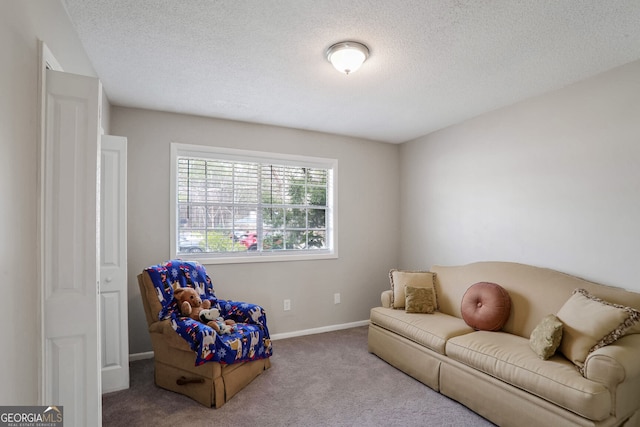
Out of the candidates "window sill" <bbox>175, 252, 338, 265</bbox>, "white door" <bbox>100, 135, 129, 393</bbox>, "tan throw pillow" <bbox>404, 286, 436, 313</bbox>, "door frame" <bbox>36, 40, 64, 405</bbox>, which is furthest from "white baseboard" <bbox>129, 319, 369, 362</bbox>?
"door frame" <bbox>36, 40, 64, 405</bbox>

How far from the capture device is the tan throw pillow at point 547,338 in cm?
215

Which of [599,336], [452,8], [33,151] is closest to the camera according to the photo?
[33,151]

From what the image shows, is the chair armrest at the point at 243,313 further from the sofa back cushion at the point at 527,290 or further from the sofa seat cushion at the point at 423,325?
the sofa back cushion at the point at 527,290

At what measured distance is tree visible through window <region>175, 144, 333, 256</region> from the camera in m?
3.65

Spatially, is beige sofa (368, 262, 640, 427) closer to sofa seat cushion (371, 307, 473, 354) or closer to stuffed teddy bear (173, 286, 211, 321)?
sofa seat cushion (371, 307, 473, 354)

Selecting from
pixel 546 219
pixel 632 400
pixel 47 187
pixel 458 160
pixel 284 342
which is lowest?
pixel 284 342

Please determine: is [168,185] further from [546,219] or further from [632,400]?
[632,400]

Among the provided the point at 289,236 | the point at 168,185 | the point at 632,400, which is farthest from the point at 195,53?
the point at 632,400

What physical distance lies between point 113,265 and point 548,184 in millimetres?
3879

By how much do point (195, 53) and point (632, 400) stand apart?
3.52 metres

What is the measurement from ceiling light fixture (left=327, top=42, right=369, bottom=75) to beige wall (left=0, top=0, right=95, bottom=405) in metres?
1.56

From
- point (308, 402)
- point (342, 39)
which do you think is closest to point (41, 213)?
point (342, 39)

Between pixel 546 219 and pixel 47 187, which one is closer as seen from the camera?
pixel 47 187

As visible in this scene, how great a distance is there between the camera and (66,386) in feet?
4.91
